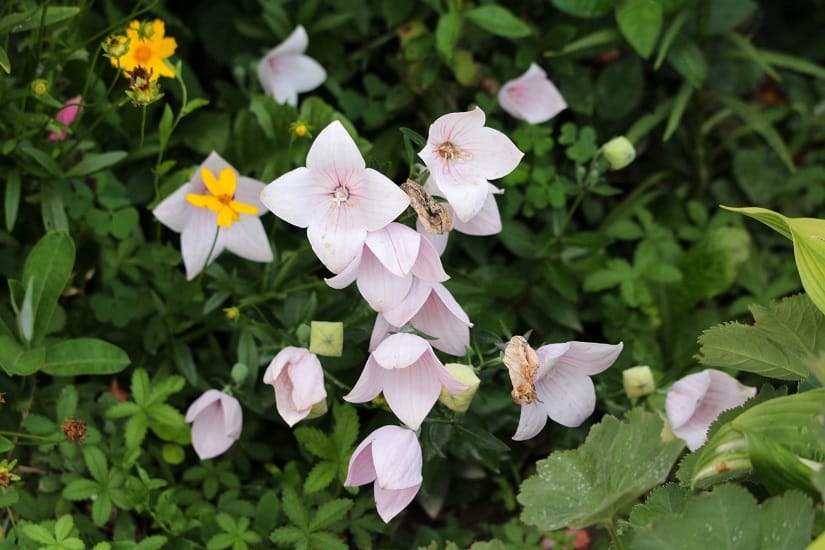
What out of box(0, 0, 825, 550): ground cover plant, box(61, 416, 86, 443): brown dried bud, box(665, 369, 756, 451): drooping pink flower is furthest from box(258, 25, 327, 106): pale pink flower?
box(665, 369, 756, 451): drooping pink flower

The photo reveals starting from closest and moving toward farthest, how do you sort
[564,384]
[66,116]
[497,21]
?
1. [564,384]
2. [66,116]
3. [497,21]

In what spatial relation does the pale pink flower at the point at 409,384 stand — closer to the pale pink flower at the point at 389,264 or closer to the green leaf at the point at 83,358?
the pale pink flower at the point at 389,264

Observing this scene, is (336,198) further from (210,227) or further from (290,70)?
(290,70)

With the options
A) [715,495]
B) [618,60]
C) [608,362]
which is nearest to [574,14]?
[618,60]

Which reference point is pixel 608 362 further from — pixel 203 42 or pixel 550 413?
pixel 203 42

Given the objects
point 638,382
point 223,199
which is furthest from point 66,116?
point 638,382

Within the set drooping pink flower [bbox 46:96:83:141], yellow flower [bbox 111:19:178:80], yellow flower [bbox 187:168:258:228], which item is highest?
yellow flower [bbox 111:19:178:80]

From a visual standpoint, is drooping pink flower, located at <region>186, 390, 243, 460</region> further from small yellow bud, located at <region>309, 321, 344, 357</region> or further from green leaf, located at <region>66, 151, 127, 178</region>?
green leaf, located at <region>66, 151, 127, 178</region>
